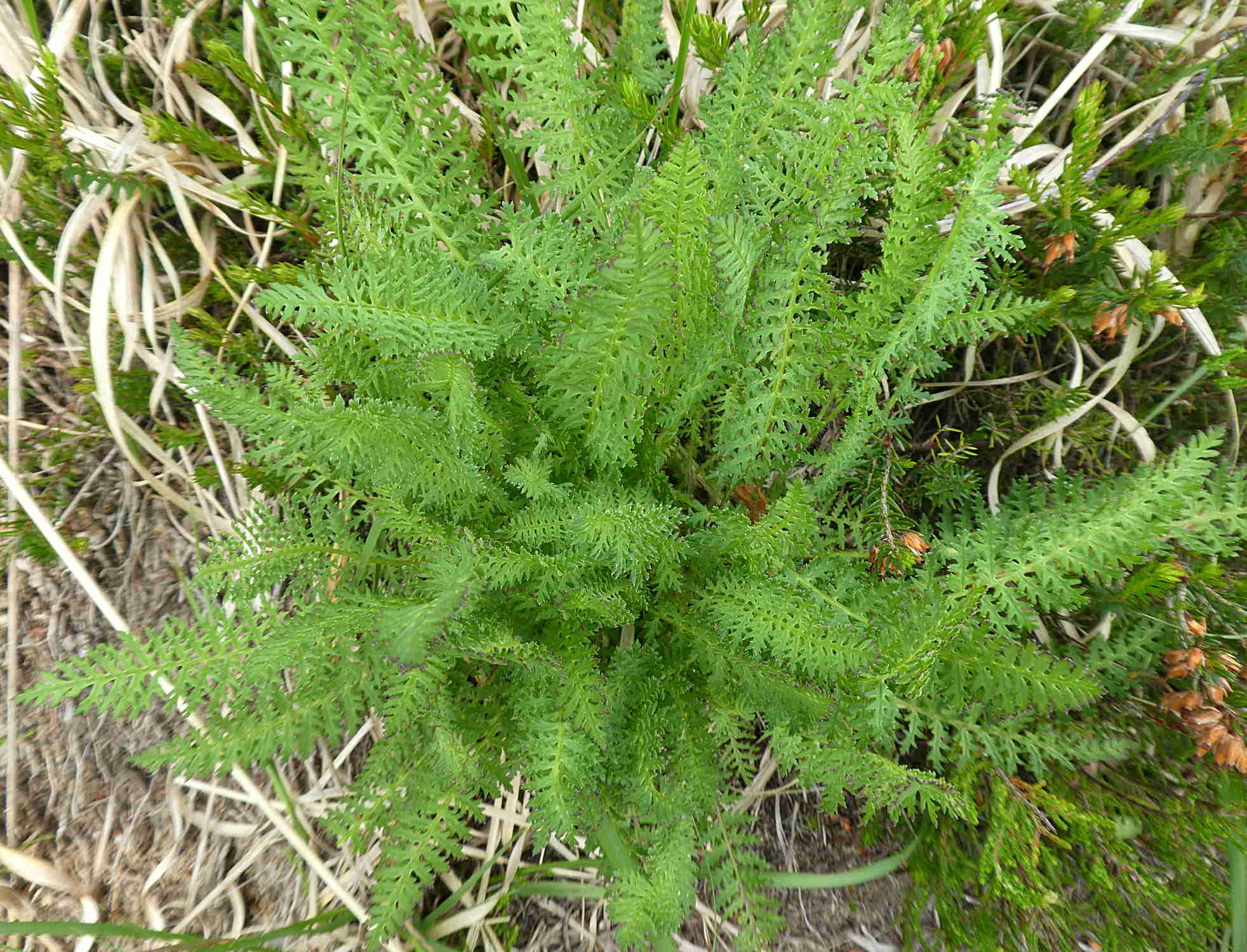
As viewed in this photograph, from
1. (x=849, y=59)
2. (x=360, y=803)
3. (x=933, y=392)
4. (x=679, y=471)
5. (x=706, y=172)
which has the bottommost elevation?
(x=360, y=803)

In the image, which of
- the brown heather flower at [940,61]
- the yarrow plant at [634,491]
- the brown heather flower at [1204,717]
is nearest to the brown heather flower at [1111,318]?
the yarrow plant at [634,491]

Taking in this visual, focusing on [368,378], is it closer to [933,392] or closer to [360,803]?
[360,803]

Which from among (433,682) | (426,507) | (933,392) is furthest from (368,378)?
(933,392)

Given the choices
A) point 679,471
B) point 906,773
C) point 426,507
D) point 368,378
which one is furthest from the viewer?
point 679,471

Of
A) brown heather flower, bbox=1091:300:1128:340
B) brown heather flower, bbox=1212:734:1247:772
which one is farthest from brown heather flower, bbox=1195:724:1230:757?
brown heather flower, bbox=1091:300:1128:340

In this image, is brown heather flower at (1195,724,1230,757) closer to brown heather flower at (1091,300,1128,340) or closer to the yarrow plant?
the yarrow plant

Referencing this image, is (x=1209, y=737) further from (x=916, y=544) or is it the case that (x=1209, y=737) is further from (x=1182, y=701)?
(x=916, y=544)
